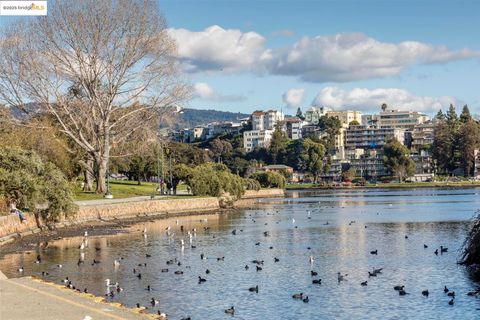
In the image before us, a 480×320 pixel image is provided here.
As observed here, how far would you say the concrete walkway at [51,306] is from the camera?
20.3 m

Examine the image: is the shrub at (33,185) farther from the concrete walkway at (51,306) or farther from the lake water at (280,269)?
the concrete walkway at (51,306)

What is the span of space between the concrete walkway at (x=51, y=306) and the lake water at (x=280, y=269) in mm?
2910

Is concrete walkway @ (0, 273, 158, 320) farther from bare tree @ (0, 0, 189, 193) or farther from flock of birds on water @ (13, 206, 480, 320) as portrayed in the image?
bare tree @ (0, 0, 189, 193)

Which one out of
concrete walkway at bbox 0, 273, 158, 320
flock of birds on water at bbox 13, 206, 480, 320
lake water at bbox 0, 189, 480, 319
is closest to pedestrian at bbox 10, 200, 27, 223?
lake water at bbox 0, 189, 480, 319

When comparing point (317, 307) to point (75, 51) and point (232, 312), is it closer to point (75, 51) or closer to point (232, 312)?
point (232, 312)

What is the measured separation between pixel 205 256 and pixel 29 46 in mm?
35069

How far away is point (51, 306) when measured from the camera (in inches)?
853

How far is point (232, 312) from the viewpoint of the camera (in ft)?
82.3

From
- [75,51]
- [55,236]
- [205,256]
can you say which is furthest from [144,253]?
[75,51]

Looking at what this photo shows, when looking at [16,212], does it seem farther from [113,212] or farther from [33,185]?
[113,212]

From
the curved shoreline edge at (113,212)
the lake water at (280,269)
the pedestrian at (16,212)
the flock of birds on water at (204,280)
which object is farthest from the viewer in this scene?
the pedestrian at (16,212)

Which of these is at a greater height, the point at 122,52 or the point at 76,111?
the point at 122,52

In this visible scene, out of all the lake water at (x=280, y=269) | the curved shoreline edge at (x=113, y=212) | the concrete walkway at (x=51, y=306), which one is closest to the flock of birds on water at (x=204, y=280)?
the lake water at (x=280, y=269)

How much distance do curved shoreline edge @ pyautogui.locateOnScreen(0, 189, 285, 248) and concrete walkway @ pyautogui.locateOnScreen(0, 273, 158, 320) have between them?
21.3 m
